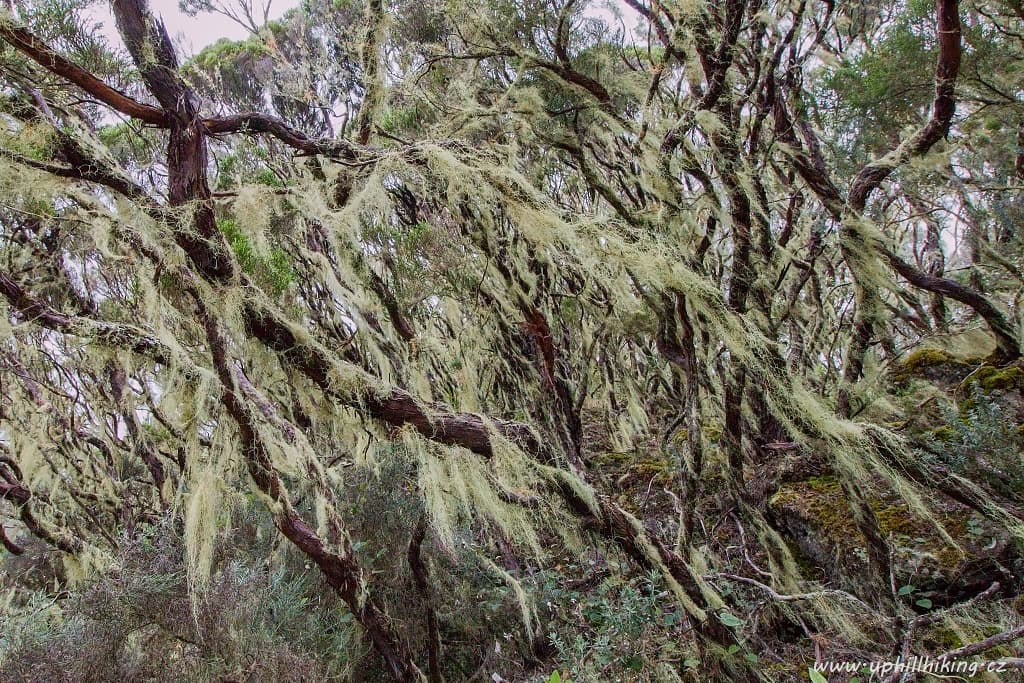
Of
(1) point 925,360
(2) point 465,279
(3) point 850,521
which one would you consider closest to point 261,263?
(2) point 465,279

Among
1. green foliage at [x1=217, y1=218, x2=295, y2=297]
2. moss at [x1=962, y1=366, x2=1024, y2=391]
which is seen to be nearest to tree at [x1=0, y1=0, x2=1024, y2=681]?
green foliage at [x1=217, y1=218, x2=295, y2=297]

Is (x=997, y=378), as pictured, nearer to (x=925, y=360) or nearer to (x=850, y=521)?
(x=925, y=360)

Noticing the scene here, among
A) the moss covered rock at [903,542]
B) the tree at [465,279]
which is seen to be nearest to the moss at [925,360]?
the tree at [465,279]

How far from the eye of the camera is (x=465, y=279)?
3.28m

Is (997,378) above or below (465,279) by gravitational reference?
below

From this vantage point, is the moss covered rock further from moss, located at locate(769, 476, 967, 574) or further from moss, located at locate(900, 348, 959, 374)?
moss, located at locate(900, 348, 959, 374)

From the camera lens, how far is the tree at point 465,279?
2066 millimetres

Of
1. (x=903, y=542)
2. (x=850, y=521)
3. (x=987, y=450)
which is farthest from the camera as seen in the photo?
(x=850, y=521)

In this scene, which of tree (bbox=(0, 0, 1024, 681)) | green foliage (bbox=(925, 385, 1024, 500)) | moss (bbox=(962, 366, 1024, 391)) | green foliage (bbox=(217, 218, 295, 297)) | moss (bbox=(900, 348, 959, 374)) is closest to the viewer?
tree (bbox=(0, 0, 1024, 681))

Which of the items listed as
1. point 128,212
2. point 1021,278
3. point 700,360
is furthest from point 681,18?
point 128,212

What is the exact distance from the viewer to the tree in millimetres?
2066

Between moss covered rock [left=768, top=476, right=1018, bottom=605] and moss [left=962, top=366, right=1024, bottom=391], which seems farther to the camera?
moss [left=962, top=366, right=1024, bottom=391]

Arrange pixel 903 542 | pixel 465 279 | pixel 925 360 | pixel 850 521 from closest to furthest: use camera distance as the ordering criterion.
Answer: pixel 903 542 < pixel 850 521 < pixel 465 279 < pixel 925 360

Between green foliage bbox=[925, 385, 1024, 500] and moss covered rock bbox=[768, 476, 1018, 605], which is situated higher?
green foliage bbox=[925, 385, 1024, 500]
